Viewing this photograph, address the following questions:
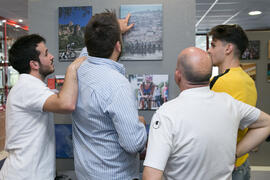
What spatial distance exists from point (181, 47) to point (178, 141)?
101 centimetres

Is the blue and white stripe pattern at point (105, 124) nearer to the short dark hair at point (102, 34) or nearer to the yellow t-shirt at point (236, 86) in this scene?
the short dark hair at point (102, 34)

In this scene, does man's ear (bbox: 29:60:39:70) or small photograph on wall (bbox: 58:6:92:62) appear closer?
man's ear (bbox: 29:60:39:70)

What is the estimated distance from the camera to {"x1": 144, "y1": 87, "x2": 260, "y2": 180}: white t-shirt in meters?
1.01

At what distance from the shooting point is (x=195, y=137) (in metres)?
1.00

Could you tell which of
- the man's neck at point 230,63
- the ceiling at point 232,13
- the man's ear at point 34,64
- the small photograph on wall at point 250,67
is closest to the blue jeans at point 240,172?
the man's neck at point 230,63

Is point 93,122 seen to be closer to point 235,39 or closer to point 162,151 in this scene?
point 162,151

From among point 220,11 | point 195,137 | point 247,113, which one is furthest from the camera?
point 220,11

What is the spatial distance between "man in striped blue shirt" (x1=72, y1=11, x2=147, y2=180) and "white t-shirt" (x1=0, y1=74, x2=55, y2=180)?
0.74 feet

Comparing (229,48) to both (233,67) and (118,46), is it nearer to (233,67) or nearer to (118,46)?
(233,67)

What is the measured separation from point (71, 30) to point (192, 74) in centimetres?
→ 123

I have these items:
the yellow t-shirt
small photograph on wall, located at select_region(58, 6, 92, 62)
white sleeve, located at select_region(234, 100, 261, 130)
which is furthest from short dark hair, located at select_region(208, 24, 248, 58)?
small photograph on wall, located at select_region(58, 6, 92, 62)

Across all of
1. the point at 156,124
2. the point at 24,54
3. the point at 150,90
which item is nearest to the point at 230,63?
the point at 150,90

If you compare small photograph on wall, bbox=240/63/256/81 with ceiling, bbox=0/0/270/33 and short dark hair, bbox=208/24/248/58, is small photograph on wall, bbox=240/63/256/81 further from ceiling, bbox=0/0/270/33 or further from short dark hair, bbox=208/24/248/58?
short dark hair, bbox=208/24/248/58

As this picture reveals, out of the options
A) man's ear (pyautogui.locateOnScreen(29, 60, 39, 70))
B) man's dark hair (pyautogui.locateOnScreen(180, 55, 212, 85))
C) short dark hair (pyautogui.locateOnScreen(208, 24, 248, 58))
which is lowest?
man's dark hair (pyautogui.locateOnScreen(180, 55, 212, 85))
